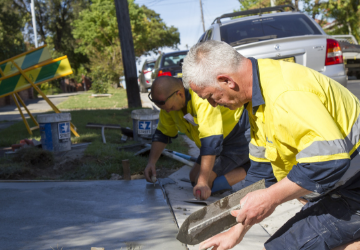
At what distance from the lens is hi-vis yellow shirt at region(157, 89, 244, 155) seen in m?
3.01

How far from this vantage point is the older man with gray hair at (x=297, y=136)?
142cm

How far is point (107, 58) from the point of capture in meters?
26.5

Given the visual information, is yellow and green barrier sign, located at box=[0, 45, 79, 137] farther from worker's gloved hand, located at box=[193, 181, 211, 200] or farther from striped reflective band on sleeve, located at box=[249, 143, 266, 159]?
striped reflective band on sleeve, located at box=[249, 143, 266, 159]

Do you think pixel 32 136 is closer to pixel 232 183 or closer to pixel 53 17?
pixel 232 183

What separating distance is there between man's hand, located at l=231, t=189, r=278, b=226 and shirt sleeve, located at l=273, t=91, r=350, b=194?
0.42 feet

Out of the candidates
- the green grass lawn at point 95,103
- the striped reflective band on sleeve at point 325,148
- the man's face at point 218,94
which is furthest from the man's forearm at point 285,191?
the green grass lawn at point 95,103

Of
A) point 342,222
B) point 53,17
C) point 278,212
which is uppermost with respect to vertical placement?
point 53,17

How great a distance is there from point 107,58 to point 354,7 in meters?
20.4

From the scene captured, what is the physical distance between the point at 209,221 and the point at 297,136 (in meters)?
0.59

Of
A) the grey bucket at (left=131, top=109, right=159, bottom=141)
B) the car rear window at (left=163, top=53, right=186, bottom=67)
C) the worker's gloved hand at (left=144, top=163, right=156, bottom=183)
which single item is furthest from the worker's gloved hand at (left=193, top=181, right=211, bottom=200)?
the car rear window at (left=163, top=53, right=186, bottom=67)

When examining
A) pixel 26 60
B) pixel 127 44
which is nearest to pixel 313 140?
pixel 26 60

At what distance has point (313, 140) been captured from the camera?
1408 millimetres

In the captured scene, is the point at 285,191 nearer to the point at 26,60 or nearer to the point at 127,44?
the point at 26,60

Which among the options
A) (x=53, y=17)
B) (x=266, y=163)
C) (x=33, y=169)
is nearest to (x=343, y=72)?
(x=266, y=163)
